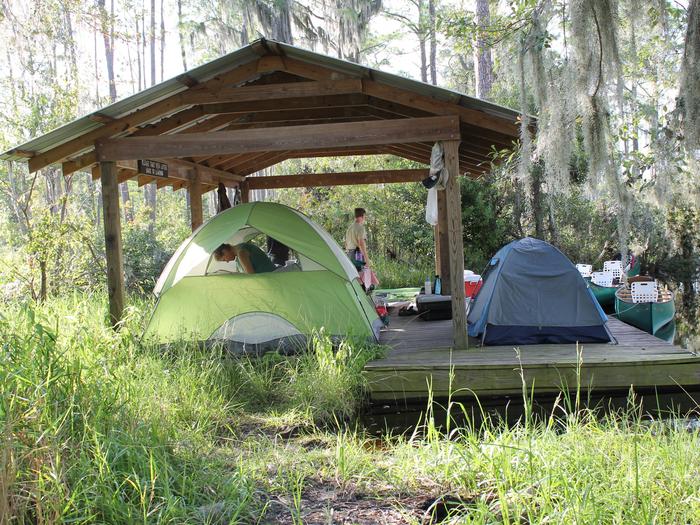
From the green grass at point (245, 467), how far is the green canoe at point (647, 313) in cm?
467

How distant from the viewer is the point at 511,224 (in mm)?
14688

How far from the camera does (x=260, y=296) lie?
6414 mm

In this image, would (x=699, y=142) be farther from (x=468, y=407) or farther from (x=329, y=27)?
(x=329, y=27)

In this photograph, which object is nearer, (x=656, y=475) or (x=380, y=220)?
(x=656, y=475)

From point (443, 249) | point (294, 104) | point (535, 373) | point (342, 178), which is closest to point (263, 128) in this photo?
point (294, 104)

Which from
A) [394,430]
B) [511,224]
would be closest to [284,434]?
[394,430]

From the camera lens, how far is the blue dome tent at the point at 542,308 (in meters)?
6.32

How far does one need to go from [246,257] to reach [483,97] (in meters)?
9.56

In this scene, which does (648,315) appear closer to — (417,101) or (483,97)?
(417,101)

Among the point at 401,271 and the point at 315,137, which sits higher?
the point at 315,137

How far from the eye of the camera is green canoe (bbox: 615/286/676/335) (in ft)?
25.9

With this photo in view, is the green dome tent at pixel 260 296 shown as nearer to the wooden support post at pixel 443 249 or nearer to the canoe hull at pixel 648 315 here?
the wooden support post at pixel 443 249

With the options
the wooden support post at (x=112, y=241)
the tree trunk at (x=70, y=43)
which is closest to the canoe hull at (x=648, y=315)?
the wooden support post at (x=112, y=241)

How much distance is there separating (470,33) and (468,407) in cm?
524
